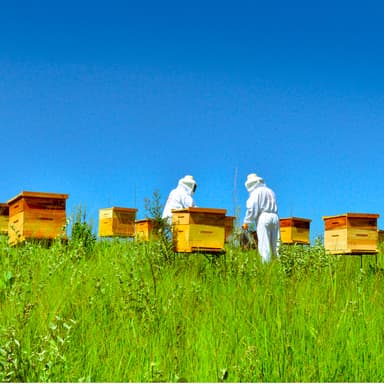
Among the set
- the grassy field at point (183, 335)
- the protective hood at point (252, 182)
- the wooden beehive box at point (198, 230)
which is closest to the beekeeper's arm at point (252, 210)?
the protective hood at point (252, 182)

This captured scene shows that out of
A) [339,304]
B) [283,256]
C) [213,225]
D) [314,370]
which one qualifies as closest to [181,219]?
[213,225]

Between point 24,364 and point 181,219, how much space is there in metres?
7.66

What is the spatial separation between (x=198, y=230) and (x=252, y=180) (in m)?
3.99

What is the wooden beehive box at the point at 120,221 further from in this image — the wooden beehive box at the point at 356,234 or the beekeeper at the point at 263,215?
the wooden beehive box at the point at 356,234

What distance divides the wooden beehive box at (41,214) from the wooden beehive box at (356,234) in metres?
5.85

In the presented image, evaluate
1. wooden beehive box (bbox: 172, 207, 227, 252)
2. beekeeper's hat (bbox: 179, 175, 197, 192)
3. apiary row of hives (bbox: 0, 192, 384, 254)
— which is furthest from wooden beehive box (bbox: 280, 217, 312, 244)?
wooden beehive box (bbox: 172, 207, 227, 252)

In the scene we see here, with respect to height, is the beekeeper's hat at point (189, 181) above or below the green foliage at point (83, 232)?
above

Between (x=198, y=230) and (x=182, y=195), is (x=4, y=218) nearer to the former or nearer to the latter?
(x=182, y=195)

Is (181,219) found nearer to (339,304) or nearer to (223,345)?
(339,304)

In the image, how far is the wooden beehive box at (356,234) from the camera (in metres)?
12.8

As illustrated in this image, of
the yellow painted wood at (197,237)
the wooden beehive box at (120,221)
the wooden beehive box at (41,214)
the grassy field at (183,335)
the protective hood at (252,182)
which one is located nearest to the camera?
the grassy field at (183,335)

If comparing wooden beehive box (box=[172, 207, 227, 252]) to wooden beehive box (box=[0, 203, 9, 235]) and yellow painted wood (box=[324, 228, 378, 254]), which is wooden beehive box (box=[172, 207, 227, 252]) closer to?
yellow painted wood (box=[324, 228, 378, 254])

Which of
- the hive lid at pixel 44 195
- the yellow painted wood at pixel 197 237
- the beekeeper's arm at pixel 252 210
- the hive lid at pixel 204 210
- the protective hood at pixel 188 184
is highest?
the protective hood at pixel 188 184

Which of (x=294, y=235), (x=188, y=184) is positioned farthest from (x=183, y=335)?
(x=294, y=235)
